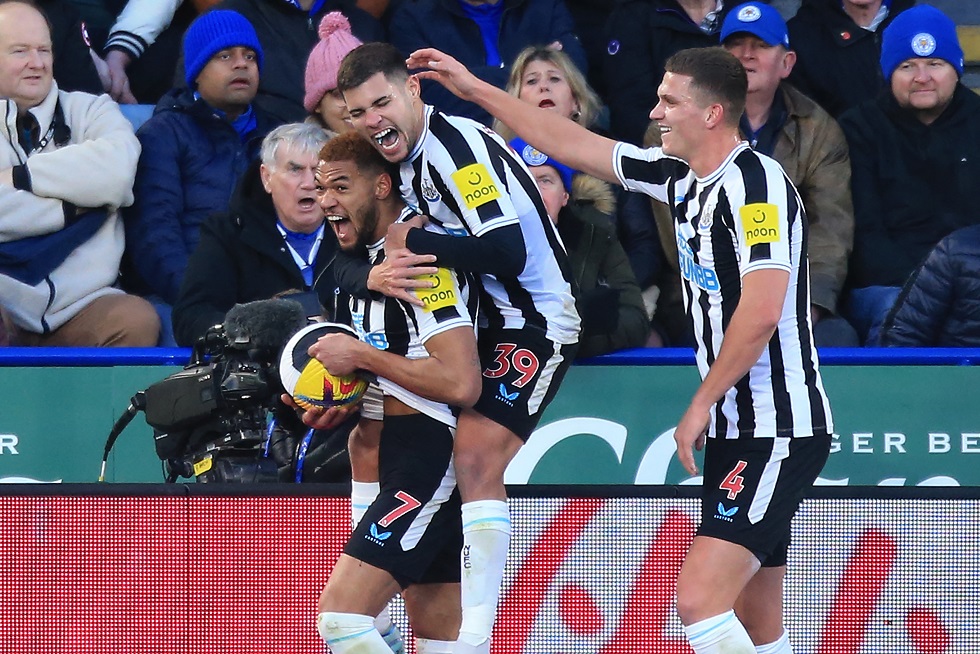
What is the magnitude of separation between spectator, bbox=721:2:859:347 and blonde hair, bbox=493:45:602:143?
0.72m

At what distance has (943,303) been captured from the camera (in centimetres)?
630

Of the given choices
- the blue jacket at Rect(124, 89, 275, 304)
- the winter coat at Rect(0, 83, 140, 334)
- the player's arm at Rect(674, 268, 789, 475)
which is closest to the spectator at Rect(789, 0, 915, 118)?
the blue jacket at Rect(124, 89, 275, 304)

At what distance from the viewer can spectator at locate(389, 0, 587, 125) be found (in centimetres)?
750

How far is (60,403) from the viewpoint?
235 inches

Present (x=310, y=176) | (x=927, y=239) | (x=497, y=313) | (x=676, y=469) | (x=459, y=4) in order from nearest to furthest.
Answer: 1. (x=497, y=313)
2. (x=676, y=469)
3. (x=310, y=176)
4. (x=927, y=239)
5. (x=459, y=4)

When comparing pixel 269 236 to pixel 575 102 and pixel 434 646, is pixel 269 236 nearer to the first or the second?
pixel 575 102

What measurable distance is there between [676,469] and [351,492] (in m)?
1.49

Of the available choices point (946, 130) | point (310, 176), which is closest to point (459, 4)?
point (310, 176)

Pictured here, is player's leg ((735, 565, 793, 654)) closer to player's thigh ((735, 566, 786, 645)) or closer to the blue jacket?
player's thigh ((735, 566, 786, 645))

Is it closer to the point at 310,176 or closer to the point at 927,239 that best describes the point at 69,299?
the point at 310,176

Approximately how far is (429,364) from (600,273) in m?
1.88

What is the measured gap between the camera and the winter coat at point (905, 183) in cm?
697

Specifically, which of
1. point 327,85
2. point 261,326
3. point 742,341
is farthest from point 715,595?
point 327,85

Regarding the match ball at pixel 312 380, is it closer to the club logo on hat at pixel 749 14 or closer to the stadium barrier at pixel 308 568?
the stadium barrier at pixel 308 568
